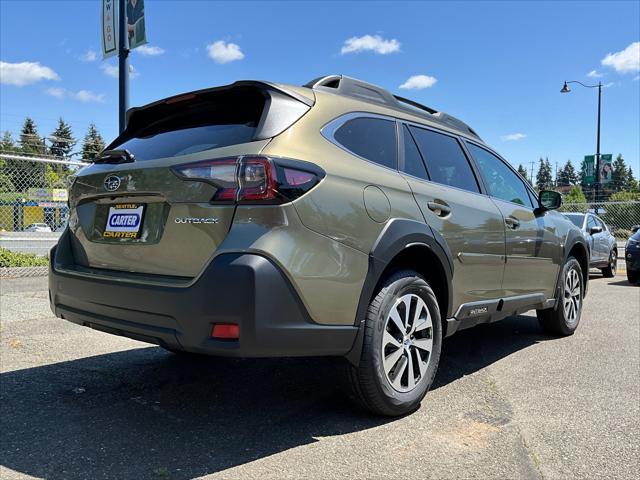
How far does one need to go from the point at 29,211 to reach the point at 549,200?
9294 millimetres

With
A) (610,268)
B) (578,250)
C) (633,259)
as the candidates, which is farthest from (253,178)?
(610,268)

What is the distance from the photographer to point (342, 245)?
2758mm

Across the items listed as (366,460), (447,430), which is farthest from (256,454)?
(447,430)

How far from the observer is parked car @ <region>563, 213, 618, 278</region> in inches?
453

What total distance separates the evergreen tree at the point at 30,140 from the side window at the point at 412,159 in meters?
105

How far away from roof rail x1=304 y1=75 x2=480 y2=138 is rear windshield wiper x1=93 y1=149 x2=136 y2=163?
3.66 feet

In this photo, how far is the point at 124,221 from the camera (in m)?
2.97

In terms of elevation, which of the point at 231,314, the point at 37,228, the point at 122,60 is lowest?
the point at 231,314

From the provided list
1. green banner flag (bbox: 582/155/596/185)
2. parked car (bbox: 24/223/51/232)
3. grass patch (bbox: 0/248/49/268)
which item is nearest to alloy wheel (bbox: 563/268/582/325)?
grass patch (bbox: 0/248/49/268)

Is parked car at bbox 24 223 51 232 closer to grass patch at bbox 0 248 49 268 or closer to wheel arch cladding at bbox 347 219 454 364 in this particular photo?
grass patch at bbox 0 248 49 268

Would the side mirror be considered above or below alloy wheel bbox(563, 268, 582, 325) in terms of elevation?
above

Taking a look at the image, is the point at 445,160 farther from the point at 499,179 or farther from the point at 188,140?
the point at 188,140

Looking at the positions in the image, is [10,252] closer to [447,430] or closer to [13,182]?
[13,182]

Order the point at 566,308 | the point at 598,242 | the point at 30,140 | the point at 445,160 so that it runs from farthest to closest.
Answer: the point at 30,140
the point at 598,242
the point at 566,308
the point at 445,160
